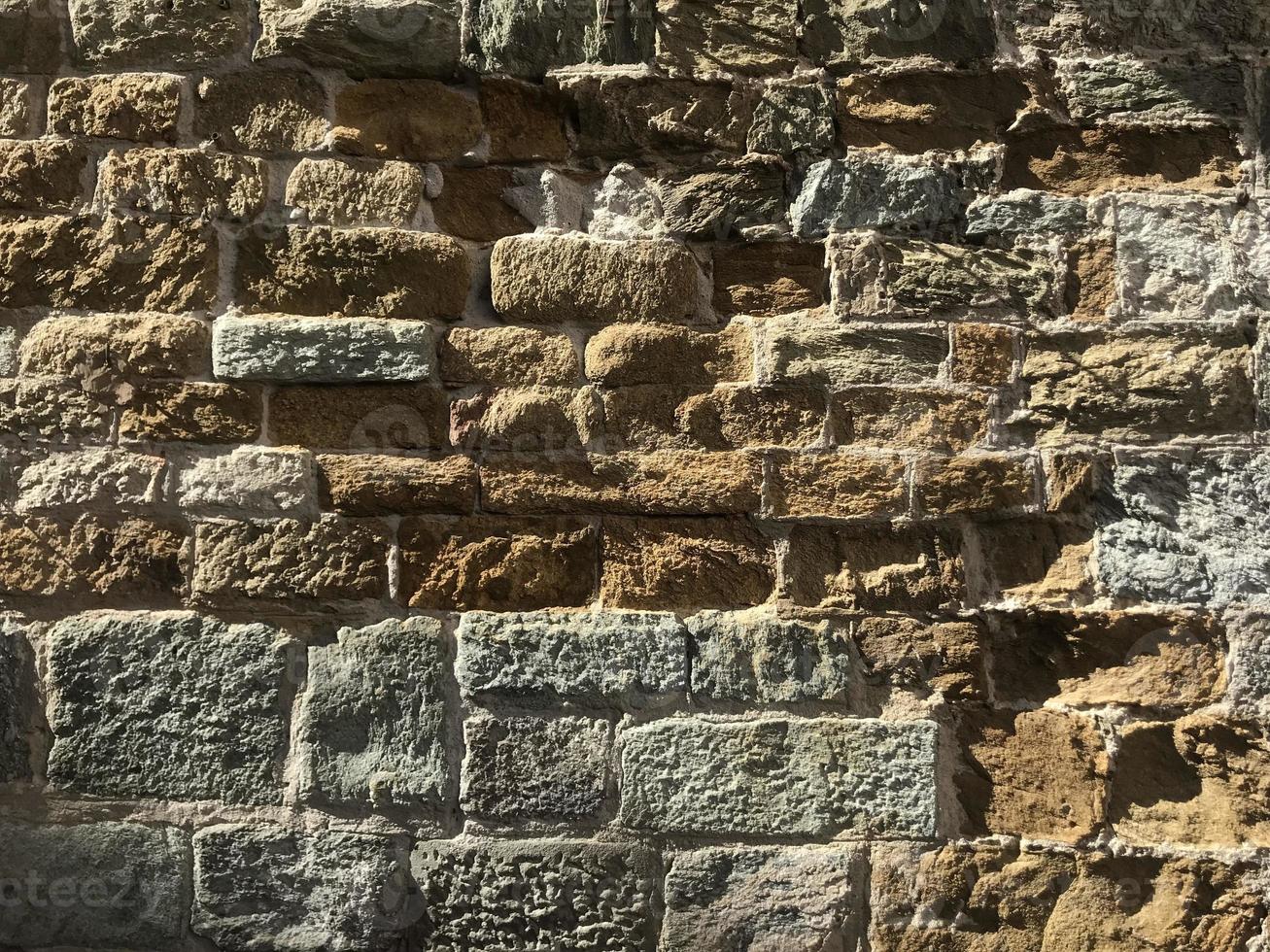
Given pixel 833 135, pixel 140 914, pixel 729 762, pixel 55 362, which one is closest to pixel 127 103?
pixel 55 362

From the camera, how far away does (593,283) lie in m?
2.09

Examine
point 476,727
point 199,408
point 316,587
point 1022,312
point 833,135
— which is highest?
point 833,135

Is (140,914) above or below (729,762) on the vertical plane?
below

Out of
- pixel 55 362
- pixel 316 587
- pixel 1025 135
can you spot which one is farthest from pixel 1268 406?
pixel 55 362

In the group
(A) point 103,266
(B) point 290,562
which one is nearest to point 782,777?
(B) point 290,562

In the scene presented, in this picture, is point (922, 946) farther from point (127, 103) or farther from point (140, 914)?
point (127, 103)

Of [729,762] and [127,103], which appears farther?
[127,103]

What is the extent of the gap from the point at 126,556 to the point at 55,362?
408mm

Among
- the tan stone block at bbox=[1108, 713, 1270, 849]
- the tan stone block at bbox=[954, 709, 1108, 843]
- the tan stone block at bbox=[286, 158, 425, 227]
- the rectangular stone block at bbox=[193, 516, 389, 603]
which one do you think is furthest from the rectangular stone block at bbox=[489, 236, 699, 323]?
the tan stone block at bbox=[1108, 713, 1270, 849]

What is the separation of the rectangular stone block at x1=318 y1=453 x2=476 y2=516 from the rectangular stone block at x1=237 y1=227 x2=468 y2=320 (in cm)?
30

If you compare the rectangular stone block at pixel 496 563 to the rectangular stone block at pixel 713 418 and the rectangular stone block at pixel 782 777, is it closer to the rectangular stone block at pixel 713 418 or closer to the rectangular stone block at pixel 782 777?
the rectangular stone block at pixel 713 418

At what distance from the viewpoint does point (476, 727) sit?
78.0 inches

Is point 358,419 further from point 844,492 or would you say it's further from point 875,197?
point 875,197

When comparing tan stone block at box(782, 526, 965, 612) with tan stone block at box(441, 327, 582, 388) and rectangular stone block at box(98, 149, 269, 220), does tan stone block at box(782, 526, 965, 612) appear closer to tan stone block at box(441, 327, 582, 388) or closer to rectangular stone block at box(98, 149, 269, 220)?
tan stone block at box(441, 327, 582, 388)
